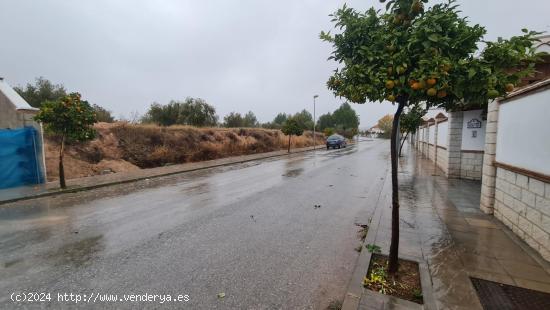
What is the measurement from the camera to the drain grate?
112 inches

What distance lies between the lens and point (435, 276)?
345cm

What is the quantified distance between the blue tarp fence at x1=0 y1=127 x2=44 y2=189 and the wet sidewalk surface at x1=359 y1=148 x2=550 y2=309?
1242cm

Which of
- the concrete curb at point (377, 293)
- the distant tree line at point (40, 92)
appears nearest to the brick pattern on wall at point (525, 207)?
the concrete curb at point (377, 293)

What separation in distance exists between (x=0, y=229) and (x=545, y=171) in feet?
33.2

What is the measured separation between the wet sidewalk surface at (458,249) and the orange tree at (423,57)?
1.45 metres

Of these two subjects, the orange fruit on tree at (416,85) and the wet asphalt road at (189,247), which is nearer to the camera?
the orange fruit on tree at (416,85)

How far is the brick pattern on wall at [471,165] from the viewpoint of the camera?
10.1 meters

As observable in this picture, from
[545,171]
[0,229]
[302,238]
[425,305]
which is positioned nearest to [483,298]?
[425,305]

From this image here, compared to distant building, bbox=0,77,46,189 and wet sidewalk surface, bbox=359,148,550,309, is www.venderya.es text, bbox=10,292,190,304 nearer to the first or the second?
wet sidewalk surface, bbox=359,148,550,309

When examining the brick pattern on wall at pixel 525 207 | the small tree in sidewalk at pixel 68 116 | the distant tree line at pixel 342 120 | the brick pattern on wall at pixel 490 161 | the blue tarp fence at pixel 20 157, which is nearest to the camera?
the brick pattern on wall at pixel 525 207

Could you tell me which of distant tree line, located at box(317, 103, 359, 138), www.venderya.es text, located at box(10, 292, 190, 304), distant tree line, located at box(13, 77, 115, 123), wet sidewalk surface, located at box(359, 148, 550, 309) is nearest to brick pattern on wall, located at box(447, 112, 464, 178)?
wet sidewalk surface, located at box(359, 148, 550, 309)

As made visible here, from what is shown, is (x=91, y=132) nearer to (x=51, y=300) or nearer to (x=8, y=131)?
(x=8, y=131)

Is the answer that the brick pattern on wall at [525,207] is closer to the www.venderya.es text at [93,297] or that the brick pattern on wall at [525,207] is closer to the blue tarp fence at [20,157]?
the www.venderya.es text at [93,297]

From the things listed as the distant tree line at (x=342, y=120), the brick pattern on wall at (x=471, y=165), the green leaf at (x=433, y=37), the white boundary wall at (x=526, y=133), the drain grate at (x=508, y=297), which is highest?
the distant tree line at (x=342, y=120)
